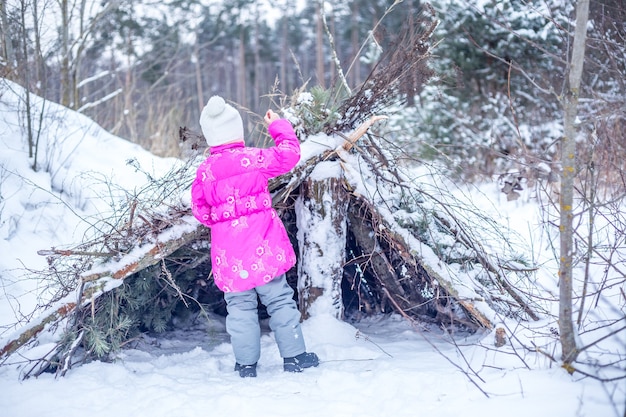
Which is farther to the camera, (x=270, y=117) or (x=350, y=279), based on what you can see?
(x=350, y=279)

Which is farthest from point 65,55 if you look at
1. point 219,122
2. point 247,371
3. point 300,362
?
point 300,362

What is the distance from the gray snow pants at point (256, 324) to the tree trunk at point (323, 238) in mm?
376

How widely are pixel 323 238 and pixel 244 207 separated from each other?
662 millimetres

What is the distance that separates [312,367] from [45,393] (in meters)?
1.38

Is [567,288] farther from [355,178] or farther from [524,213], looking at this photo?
[524,213]

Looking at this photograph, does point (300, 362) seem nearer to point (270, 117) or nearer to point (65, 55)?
point (270, 117)

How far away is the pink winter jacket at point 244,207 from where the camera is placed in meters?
2.79

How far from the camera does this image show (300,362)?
2795 millimetres

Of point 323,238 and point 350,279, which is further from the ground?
point 323,238

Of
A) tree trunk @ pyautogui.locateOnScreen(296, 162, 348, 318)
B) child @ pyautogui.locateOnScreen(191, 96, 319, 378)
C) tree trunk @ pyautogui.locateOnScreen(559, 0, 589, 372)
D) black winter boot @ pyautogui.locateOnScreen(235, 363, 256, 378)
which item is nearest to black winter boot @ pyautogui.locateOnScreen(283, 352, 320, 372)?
child @ pyautogui.locateOnScreen(191, 96, 319, 378)

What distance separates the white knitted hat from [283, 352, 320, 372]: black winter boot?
4.31ft

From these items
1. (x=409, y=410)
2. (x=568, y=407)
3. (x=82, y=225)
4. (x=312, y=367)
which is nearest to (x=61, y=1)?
(x=82, y=225)

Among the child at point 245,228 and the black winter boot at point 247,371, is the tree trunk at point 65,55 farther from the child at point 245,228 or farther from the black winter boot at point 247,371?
the black winter boot at point 247,371

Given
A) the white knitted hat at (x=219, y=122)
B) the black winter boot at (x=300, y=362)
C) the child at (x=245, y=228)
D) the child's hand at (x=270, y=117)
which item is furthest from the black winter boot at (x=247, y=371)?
the child's hand at (x=270, y=117)
